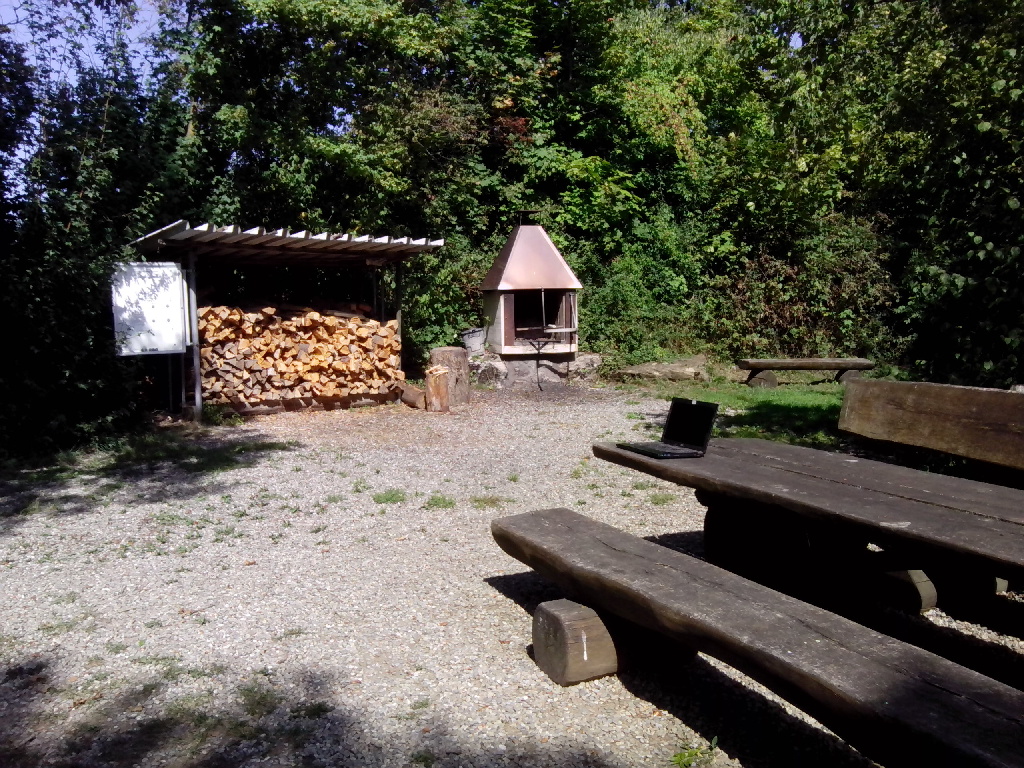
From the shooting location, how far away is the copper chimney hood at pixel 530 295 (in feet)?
41.3

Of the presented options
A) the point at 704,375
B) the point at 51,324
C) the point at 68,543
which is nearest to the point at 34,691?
the point at 68,543

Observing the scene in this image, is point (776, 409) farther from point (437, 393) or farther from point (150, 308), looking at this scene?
point (150, 308)

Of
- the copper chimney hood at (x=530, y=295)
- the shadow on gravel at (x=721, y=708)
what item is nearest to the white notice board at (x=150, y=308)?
the copper chimney hood at (x=530, y=295)

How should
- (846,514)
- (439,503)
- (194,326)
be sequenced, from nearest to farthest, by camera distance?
1. (846,514)
2. (439,503)
3. (194,326)

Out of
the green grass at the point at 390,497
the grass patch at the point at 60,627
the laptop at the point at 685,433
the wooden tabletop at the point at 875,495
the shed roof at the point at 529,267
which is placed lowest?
the grass patch at the point at 60,627

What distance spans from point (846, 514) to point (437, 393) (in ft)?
25.9

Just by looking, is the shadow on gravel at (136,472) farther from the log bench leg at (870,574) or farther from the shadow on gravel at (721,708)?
the log bench leg at (870,574)

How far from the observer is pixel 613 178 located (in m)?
15.2

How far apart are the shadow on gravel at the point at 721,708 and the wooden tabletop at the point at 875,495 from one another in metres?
0.68

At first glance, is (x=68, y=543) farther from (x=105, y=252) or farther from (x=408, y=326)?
(x=408, y=326)

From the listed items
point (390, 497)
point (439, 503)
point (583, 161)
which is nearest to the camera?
point (439, 503)

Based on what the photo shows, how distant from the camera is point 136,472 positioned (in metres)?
7.25

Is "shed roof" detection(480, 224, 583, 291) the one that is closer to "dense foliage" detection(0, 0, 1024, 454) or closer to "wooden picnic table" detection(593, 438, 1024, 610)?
"dense foliage" detection(0, 0, 1024, 454)

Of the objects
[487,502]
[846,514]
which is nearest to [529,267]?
[487,502]
